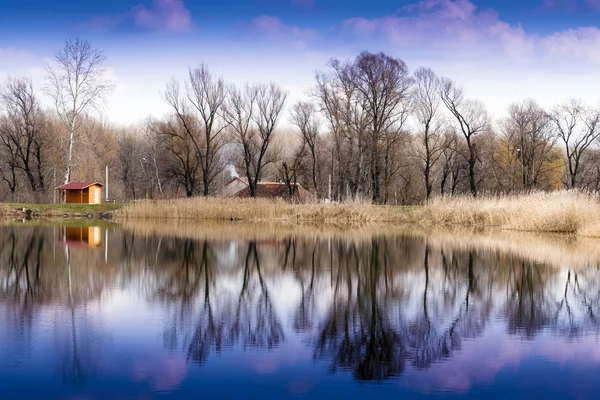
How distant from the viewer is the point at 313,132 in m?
57.0

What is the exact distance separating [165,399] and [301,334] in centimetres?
289

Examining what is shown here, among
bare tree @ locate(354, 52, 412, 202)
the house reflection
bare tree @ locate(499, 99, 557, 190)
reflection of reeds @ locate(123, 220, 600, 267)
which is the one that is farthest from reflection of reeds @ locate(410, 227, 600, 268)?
bare tree @ locate(499, 99, 557, 190)

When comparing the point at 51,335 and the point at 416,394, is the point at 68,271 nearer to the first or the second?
the point at 51,335

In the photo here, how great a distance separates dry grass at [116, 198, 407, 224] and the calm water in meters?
19.4

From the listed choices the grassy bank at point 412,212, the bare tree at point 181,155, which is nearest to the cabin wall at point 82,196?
the grassy bank at point 412,212

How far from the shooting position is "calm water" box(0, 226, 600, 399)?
629 cm

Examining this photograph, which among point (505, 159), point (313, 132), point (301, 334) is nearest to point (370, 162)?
point (313, 132)

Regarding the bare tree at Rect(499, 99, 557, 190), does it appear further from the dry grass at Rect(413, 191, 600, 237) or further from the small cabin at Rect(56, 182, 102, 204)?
the small cabin at Rect(56, 182, 102, 204)

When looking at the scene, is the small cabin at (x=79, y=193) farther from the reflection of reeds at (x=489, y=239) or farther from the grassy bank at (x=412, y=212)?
the reflection of reeds at (x=489, y=239)

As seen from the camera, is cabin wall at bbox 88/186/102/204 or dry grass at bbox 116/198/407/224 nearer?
dry grass at bbox 116/198/407/224

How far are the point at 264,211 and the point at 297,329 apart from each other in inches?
1132

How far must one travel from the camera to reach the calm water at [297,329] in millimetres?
6289

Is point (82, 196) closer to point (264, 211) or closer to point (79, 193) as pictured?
point (79, 193)

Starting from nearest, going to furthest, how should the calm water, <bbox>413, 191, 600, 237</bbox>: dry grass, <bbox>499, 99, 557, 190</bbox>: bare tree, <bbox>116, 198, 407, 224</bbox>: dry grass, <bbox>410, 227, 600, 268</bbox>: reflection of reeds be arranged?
the calm water
<bbox>410, 227, 600, 268</bbox>: reflection of reeds
<bbox>413, 191, 600, 237</bbox>: dry grass
<bbox>116, 198, 407, 224</bbox>: dry grass
<bbox>499, 99, 557, 190</bbox>: bare tree
